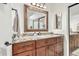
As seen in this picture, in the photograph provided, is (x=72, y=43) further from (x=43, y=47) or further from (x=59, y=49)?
(x=43, y=47)

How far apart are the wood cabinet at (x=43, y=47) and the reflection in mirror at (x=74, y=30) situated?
131mm

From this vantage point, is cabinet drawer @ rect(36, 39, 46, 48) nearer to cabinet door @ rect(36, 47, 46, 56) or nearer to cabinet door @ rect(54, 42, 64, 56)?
cabinet door @ rect(36, 47, 46, 56)

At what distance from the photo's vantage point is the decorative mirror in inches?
61.8

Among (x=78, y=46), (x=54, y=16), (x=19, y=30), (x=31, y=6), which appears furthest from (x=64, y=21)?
(x=19, y=30)

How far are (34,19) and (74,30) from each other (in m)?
0.51

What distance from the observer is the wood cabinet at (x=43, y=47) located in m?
1.50

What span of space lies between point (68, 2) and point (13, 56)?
3.00 ft

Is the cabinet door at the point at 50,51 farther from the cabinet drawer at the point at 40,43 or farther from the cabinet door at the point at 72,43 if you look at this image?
the cabinet door at the point at 72,43

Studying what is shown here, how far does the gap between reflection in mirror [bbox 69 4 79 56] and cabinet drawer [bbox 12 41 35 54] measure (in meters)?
0.48

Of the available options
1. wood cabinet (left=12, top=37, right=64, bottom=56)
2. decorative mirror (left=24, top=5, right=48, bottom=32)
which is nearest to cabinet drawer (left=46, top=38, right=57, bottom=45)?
wood cabinet (left=12, top=37, right=64, bottom=56)

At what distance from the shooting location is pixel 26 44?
1.50 metres

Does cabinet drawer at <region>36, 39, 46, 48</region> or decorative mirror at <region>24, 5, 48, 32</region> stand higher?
decorative mirror at <region>24, 5, 48, 32</region>

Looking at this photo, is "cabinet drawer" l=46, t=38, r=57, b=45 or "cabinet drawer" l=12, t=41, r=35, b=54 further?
"cabinet drawer" l=46, t=38, r=57, b=45

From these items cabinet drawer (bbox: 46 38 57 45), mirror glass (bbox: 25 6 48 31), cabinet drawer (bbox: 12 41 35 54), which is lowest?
cabinet drawer (bbox: 12 41 35 54)
